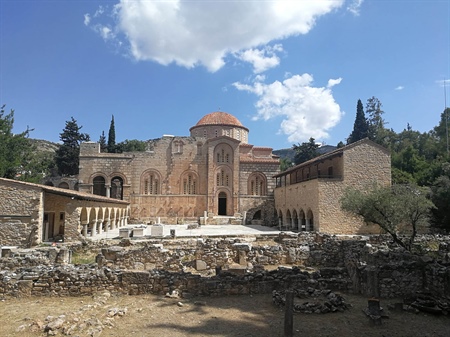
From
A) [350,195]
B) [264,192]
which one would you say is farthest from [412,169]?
[350,195]

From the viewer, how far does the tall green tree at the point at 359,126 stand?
5575cm

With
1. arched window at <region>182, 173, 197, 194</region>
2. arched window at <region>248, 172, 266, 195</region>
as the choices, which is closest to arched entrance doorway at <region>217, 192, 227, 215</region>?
arched window at <region>182, 173, 197, 194</region>

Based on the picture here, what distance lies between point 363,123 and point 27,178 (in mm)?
50914

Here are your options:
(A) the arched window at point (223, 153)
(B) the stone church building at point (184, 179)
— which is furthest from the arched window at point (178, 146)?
(A) the arched window at point (223, 153)

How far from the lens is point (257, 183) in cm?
3912

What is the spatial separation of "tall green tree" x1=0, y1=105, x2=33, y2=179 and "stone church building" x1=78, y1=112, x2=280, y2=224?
6262 mm

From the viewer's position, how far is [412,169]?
38.9 metres

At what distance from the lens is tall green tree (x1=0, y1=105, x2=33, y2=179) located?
28380mm

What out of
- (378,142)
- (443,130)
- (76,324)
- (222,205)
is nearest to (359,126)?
(378,142)

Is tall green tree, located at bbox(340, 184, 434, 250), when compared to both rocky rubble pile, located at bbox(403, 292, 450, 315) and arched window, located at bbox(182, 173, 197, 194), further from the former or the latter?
arched window, located at bbox(182, 173, 197, 194)

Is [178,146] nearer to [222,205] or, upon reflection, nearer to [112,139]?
[222,205]

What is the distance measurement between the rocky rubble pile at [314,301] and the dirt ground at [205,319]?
14 cm

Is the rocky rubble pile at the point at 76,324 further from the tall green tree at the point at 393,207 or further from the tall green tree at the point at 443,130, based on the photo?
→ the tall green tree at the point at 443,130

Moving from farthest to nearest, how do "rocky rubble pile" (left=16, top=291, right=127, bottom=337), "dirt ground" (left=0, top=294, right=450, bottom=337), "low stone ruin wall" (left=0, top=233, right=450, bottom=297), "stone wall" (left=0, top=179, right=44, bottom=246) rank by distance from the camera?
1. "stone wall" (left=0, top=179, right=44, bottom=246)
2. "low stone ruin wall" (left=0, top=233, right=450, bottom=297)
3. "dirt ground" (left=0, top=294, right=450, bottom=337)
4. "rocky rubble pile" (left=16, top=291, right=127, bottom=337)
